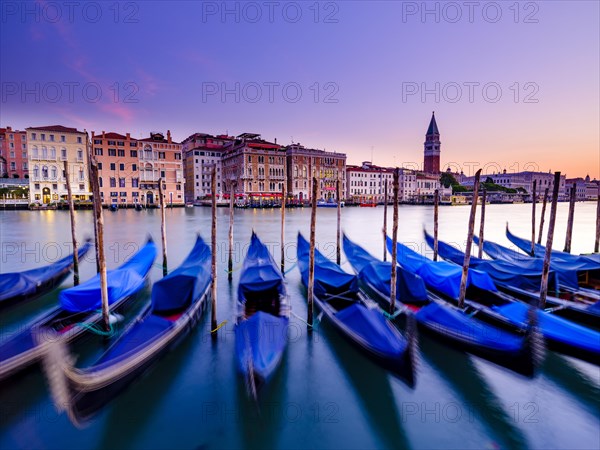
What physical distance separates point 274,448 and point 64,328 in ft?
12.6

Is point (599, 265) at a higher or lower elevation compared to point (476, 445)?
higher

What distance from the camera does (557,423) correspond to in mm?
3828

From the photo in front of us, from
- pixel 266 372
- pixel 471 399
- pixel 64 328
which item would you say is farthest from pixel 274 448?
pixel 64 328

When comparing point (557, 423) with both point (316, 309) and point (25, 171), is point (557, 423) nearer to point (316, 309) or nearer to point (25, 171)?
point (316, 309)

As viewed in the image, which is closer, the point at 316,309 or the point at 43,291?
the point at 316,309

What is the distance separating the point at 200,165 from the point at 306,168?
17.2m

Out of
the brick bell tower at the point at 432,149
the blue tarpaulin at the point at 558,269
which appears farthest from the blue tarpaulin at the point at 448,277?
the brick bell tower at the point at 432,149

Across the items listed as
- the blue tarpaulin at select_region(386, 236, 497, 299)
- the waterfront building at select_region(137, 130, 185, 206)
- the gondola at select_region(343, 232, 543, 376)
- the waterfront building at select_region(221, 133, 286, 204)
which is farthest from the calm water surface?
the waterfront building at select_region(221, 133, 286, 204)

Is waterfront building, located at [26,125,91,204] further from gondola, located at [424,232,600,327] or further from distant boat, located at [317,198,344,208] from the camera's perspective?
gondola, located at [424,232,600,327]

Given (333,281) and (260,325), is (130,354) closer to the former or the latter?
(260,325)

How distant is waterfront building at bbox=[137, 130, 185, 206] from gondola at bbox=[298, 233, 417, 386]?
132 feet

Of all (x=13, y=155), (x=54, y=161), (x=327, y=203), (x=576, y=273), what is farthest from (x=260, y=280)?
(x=13, y=155)

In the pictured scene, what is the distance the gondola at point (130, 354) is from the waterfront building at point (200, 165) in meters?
47.3

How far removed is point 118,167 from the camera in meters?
40.7
